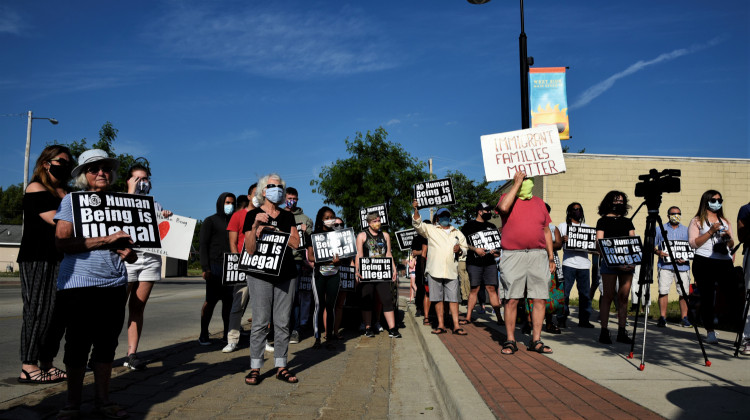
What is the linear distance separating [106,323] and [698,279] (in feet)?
24.4

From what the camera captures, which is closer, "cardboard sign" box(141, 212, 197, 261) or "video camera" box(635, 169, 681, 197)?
"video camera" box(635, 169, 681, 197)

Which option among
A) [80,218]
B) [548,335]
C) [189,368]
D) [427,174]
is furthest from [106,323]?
[427,174]

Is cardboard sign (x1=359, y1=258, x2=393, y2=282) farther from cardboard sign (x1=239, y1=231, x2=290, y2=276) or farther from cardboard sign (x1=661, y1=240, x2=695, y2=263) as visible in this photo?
cardboard sign (x1=661, y1=240, x2=695, y2=263)

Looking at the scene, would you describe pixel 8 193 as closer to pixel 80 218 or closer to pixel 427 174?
pixel 427 174

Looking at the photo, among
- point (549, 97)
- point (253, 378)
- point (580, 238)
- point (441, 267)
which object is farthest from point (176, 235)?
point (549, 97)

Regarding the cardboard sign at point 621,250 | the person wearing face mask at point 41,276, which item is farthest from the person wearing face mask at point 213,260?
the cardboard sign at point 621,250

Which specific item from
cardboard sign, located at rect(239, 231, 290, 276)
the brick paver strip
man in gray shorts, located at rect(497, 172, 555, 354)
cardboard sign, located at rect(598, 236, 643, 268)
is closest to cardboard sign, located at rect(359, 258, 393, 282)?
the brick paver strip

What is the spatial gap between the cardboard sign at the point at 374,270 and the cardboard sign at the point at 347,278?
0.20 metres

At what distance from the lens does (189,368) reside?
241 inches

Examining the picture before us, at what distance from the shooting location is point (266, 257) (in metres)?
5.38

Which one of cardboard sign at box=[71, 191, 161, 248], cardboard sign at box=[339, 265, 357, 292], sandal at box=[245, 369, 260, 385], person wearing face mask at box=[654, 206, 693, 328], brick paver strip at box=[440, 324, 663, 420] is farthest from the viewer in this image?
person wearing face mask at box=[654, 206, 693, 328]

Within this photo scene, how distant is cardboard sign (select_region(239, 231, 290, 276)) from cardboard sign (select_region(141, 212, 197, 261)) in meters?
1.87

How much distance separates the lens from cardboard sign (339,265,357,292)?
8828mm

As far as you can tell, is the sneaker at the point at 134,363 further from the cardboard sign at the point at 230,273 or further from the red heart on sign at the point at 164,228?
the red heart on sign at the point at 164,228
